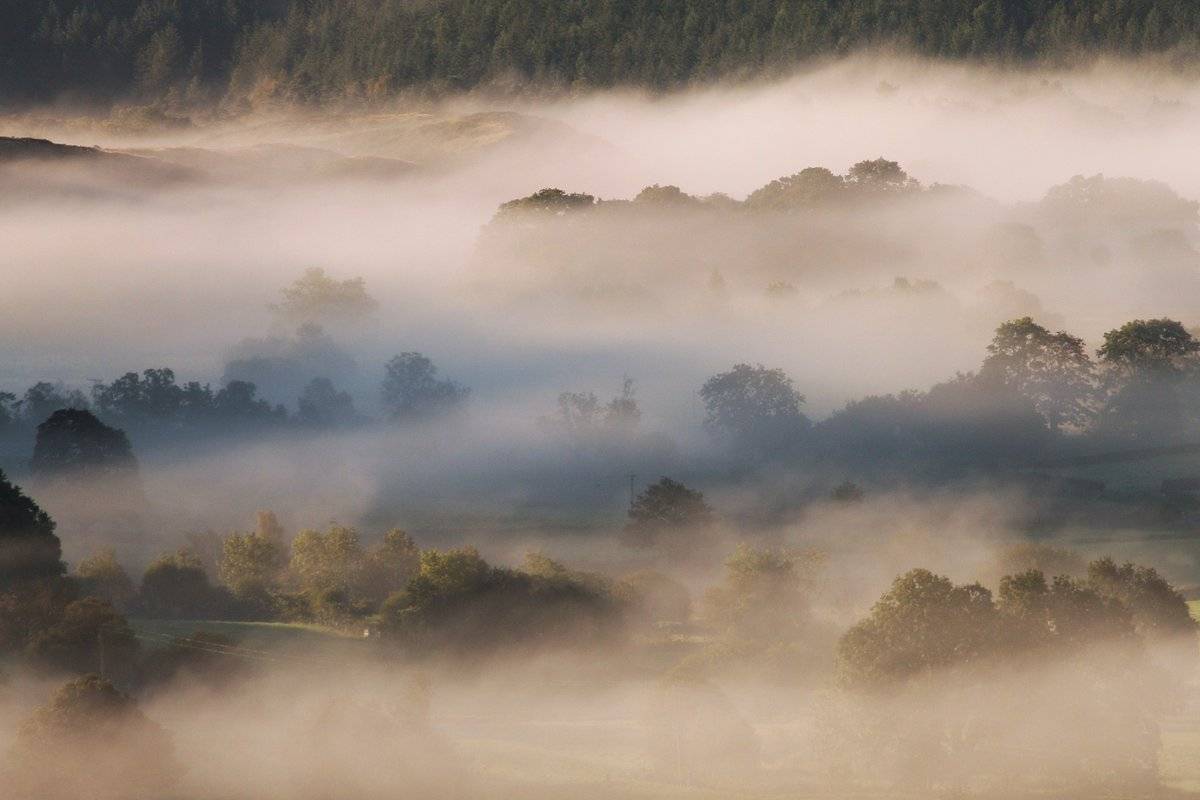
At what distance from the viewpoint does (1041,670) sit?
79.8m

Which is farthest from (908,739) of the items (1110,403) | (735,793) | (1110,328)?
(1110,328)

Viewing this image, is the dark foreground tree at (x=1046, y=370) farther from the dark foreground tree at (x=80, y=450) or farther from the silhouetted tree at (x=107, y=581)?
the silhouetted tree at (x=107, y=581)

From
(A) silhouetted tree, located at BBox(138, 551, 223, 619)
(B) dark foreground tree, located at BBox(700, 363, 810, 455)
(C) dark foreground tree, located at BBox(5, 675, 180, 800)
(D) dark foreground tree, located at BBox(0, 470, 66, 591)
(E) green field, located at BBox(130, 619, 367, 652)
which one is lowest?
(C) dark foreground tree, located at BBox(5, 675, 180, 800)

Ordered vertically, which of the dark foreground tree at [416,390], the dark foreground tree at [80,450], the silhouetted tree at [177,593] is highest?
the dark foreground tree at [416,390]

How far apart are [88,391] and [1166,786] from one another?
142 metres

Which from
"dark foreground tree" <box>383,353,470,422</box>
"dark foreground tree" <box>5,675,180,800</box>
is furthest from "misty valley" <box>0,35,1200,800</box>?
"dark foreground tree" <box>383,353,470,422</box>

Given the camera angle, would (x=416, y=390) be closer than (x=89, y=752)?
No

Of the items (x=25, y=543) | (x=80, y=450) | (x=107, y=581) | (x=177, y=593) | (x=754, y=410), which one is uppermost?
(x=754, y=410)

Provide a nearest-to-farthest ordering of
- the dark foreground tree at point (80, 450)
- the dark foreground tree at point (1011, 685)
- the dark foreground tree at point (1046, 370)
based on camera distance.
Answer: the dark foreground tree at point (1011, 685) < the dark foreground tree at point (80, 450) < the dark foreground tree at point (1046, 370)

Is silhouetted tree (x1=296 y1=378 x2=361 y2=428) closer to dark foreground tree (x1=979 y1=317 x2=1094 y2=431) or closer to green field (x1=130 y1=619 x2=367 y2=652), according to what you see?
dark foreground tree (x1=979 y1=317 x2=1094 y2=431)

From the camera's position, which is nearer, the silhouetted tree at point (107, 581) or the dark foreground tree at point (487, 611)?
the dark foreground tree at point (487, 611)

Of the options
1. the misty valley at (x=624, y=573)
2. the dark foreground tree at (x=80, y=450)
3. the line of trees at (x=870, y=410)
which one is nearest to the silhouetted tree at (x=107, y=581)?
the misty valley at (x=624, y=573)

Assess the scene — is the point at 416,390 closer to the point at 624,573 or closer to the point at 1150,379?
the point at 1150,379

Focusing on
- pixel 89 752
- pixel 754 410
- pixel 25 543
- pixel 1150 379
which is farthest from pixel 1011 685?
pixel 1150 379
